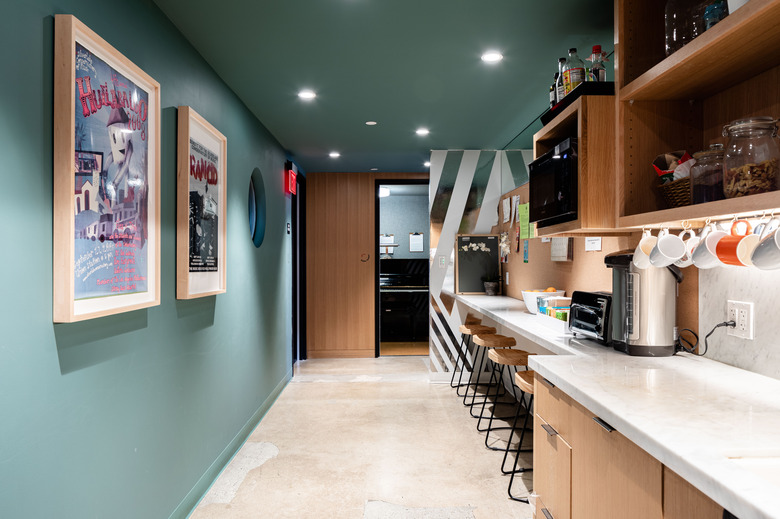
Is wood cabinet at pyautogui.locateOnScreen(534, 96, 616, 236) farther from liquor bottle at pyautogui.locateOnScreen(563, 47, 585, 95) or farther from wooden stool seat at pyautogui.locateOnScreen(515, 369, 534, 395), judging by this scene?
wooden stool seat at pyautogui.locateOnScreen(515, 369, 534, 395)

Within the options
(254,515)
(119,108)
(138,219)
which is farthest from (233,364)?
(119,108)

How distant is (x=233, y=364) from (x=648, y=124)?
2738 mm

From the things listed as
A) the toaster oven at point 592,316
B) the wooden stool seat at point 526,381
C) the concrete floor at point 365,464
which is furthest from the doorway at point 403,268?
the toaster oven at point 592,316

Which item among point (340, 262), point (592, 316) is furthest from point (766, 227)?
point (340, 262)

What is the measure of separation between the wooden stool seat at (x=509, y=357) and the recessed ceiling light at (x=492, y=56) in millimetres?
1832

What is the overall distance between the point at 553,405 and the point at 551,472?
0.84 feet

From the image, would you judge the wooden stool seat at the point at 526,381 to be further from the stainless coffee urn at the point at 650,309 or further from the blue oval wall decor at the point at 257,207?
the blue oval wall decor at the point at 257,207

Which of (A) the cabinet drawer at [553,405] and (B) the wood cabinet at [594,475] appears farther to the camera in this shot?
(A) the cabinet drawer at [553,405]

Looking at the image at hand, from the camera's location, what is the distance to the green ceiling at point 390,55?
2.14 m

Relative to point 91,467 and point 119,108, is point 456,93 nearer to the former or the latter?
point 119,108

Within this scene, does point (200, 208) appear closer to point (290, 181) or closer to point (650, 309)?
point (650, 309)

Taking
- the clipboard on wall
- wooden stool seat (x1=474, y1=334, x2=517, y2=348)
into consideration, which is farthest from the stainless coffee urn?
the clipboard on wall

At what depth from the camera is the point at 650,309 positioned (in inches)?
73.7

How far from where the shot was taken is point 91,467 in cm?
161
